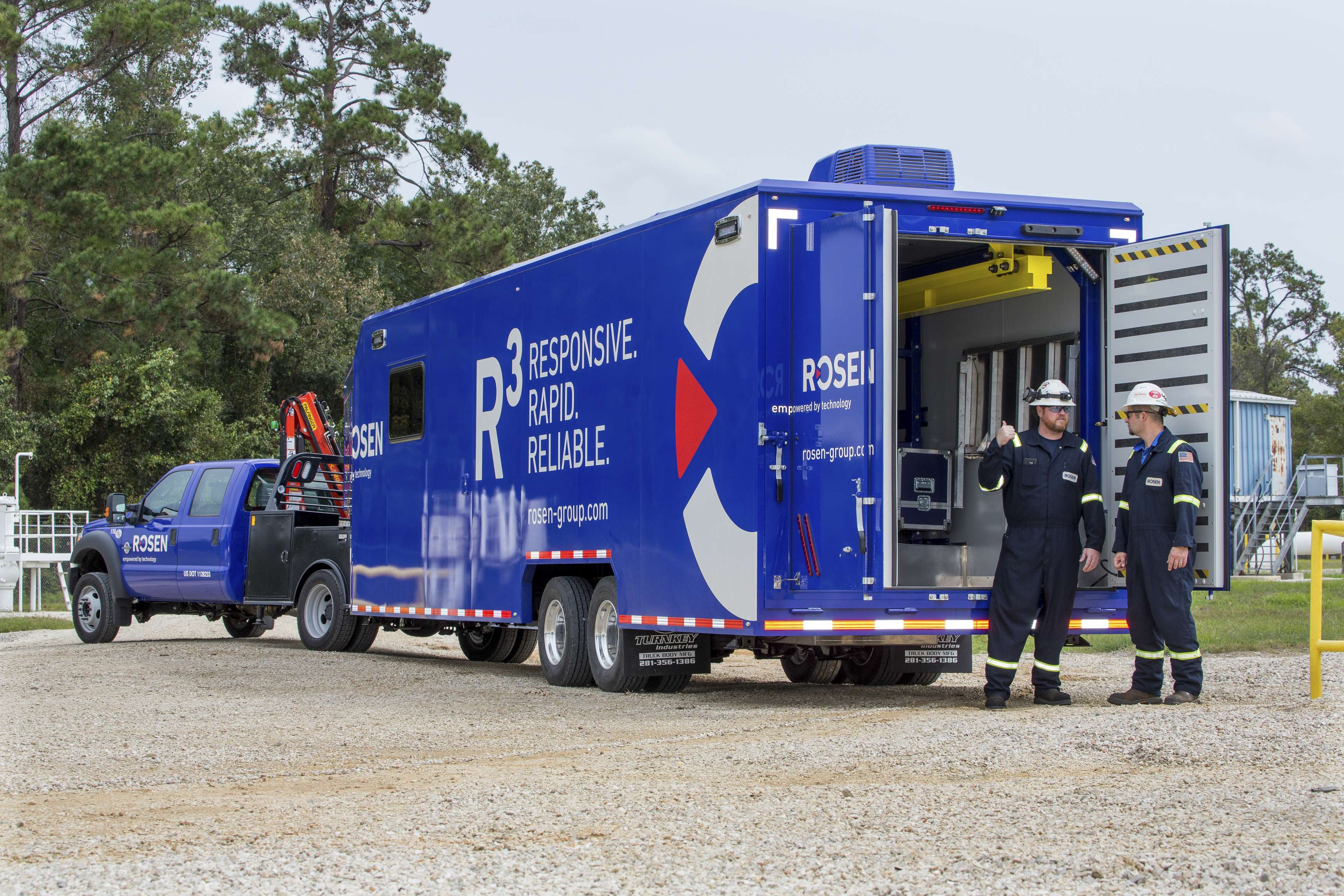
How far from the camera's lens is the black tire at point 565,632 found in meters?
11.6

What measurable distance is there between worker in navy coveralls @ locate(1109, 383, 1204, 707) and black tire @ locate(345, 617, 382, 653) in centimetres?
845

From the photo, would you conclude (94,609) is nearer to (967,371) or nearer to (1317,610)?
(967,371)

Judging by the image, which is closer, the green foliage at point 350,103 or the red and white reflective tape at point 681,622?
the red and white reflective tape at point 681,622

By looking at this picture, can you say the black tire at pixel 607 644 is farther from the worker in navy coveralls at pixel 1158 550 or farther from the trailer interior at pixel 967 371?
the worker in navy coveralls at pixel 1158 550

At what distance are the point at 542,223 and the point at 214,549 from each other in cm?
3757

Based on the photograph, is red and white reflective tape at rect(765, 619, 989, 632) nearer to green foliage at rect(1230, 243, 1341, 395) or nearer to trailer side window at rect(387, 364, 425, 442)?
trailer side window at rect(387, 364, 425, 442)

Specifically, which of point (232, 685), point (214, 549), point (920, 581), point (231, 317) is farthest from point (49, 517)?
point (920, 581)


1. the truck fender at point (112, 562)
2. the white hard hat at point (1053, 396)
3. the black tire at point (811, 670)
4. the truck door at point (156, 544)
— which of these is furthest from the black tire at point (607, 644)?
the truck fender at point (112, 562)

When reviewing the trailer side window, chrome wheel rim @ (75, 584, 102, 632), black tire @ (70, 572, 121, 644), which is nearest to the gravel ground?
the trailer side window

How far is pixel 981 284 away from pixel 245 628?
1198cm

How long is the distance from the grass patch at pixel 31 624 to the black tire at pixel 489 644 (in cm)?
752

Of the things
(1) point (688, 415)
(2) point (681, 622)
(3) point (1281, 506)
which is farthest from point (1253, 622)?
(3) point (1281, 506)

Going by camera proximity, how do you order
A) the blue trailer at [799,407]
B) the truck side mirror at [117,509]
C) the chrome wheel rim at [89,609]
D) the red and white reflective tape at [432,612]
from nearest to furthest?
1. the blue trailer at [799,407]
2. the red and white reflective tape at [432,612]
3. the truck side mirror at [117,509]
4. the chrome wheel rim at [89,609]

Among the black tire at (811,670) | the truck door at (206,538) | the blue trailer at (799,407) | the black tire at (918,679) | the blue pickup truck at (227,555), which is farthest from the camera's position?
the truck door at (206,538)
